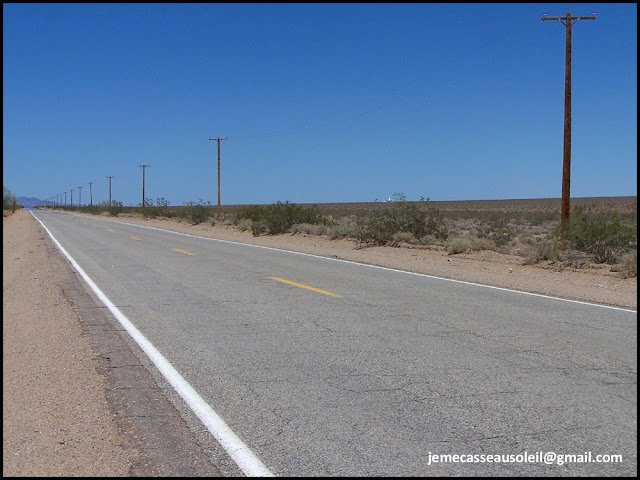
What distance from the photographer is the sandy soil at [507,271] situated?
12.2 meters

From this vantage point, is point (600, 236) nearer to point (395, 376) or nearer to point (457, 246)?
point (457, 246)

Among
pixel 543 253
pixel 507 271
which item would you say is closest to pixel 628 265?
pixel 507 271

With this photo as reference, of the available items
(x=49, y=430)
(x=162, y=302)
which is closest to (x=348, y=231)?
(x=162, y=302)

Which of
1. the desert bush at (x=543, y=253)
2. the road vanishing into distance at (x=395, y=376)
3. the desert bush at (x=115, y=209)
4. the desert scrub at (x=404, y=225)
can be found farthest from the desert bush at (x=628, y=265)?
the desert bush at (x=115, y=209)

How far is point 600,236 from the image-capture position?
656 inches

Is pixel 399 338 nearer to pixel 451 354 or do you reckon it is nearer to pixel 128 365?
pixel 451 354

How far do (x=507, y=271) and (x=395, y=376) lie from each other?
1085 cm

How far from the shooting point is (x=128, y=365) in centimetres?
666

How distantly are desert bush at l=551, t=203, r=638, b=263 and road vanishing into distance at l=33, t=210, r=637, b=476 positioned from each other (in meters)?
6.21

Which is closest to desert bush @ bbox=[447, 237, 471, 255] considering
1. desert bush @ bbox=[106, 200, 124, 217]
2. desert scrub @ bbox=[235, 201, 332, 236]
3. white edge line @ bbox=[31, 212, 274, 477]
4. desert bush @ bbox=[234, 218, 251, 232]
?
desert scrub @ bbox=[235, 201, 332, 236]

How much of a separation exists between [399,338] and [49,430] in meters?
4.40

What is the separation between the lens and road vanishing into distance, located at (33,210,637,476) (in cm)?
434

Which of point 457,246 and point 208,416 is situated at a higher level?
point 457,246

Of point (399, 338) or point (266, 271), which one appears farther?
point (266, 271)
